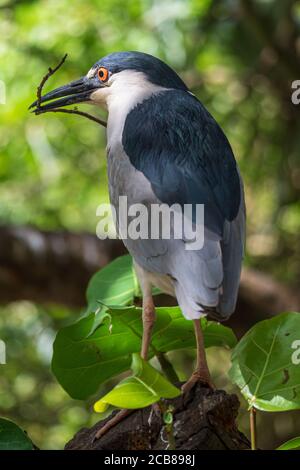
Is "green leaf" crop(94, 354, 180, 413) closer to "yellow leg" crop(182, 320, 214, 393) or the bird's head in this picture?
"yellow leg" crop(182, 320, 214, 393)

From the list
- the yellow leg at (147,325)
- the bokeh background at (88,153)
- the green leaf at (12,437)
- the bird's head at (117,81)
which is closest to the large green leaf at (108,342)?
the yellow leg at (147,325)

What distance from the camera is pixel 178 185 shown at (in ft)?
6.44

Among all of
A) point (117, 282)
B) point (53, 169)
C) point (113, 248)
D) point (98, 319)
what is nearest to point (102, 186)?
point (53, 169)

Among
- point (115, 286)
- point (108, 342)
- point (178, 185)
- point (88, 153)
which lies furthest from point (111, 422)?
point (88, 153)

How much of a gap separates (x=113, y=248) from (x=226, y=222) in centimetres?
304

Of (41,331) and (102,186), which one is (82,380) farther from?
(102,186)

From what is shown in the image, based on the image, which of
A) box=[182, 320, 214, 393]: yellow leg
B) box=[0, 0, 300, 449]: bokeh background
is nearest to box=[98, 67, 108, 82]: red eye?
box=[182, 320, 214, 393]: yellow leg

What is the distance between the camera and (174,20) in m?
5.17

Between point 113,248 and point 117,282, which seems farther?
point 113,248

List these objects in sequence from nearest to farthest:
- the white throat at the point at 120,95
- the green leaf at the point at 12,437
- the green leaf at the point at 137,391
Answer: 1. the green leaf at the point at 137,391
2. the green leaf at the point at 12,437
3. the white throat at the point at 120,95

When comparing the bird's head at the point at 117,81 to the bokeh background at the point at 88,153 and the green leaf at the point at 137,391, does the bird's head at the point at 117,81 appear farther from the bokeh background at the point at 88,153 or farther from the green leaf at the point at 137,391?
the bokeh background at the point at 88,153

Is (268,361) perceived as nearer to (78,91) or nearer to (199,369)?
(199,369)

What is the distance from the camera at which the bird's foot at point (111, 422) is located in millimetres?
2018

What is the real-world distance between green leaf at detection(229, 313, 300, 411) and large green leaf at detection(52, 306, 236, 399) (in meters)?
0.18
